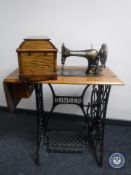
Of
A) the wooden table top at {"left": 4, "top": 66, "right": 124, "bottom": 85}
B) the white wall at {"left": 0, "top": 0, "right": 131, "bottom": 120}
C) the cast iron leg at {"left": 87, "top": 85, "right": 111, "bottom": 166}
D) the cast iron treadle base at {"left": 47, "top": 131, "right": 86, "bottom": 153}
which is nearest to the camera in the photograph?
the wooden table top at {"left": 4, "top": 66, "right": 124, "bottom": 85}

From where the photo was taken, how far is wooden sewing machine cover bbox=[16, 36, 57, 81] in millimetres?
1657

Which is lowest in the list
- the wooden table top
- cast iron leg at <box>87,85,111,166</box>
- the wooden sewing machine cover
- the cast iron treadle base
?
the cast iron treadle base

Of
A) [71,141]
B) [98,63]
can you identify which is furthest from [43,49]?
[71,141]

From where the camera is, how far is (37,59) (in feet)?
5.51

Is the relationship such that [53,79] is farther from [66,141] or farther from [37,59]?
[66,141]

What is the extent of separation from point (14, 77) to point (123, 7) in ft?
4.26

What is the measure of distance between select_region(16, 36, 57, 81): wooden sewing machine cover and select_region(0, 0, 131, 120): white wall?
0.81m

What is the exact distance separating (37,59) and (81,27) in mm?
894

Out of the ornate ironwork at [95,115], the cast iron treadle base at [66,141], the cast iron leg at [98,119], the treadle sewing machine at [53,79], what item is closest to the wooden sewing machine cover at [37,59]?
the treadle sewing machine at [53,79]

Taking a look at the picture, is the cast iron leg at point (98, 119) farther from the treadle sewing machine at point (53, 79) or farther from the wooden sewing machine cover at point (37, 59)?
the wooden sewing machine cover at point (37, 59)

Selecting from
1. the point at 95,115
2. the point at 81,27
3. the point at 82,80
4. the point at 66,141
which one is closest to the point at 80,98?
the point at 95,115

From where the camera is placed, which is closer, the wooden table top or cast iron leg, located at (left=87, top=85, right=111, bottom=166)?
the wooden table top

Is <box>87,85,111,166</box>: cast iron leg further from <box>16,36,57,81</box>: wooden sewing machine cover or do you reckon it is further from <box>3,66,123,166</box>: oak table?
<box>16,36,57,81</box>: wooden sewing machine cover

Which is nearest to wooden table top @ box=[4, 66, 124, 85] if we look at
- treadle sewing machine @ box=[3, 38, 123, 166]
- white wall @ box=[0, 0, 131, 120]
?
treadle sewing machine @ box=[3, 38, 123, 166]
